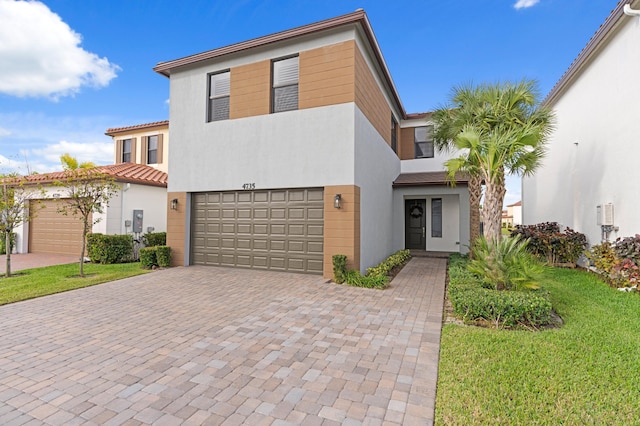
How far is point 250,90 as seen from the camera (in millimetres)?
9203

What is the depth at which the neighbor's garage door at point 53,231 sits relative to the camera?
12.7m

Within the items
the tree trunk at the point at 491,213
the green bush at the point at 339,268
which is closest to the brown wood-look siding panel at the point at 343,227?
the green bush at the point at 339,268

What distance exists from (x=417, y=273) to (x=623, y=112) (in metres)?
6.73

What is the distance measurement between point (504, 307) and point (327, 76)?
272 inches

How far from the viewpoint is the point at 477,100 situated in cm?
871

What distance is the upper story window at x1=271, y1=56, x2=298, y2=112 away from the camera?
884 cm

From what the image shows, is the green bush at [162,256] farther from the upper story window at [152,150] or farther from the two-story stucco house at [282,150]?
the upper story window at [152,150]

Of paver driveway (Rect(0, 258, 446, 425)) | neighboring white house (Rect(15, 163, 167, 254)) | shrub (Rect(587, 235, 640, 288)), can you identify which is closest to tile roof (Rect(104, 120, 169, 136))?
neighboring white house (Rect(15, 163, 167, 254))

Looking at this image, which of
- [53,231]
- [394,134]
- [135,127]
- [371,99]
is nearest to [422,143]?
[394,134]

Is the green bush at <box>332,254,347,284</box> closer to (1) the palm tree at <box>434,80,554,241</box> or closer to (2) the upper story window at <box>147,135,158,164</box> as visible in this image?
(1) the palm tree at <box>434,80,554,241</box>

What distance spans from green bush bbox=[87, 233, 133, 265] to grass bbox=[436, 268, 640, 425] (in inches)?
451

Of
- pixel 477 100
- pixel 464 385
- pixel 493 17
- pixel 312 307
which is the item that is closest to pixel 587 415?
pixel 464 385

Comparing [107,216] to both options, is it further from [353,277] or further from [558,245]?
[558,245]

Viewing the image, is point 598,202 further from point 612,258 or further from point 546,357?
point 546,357
